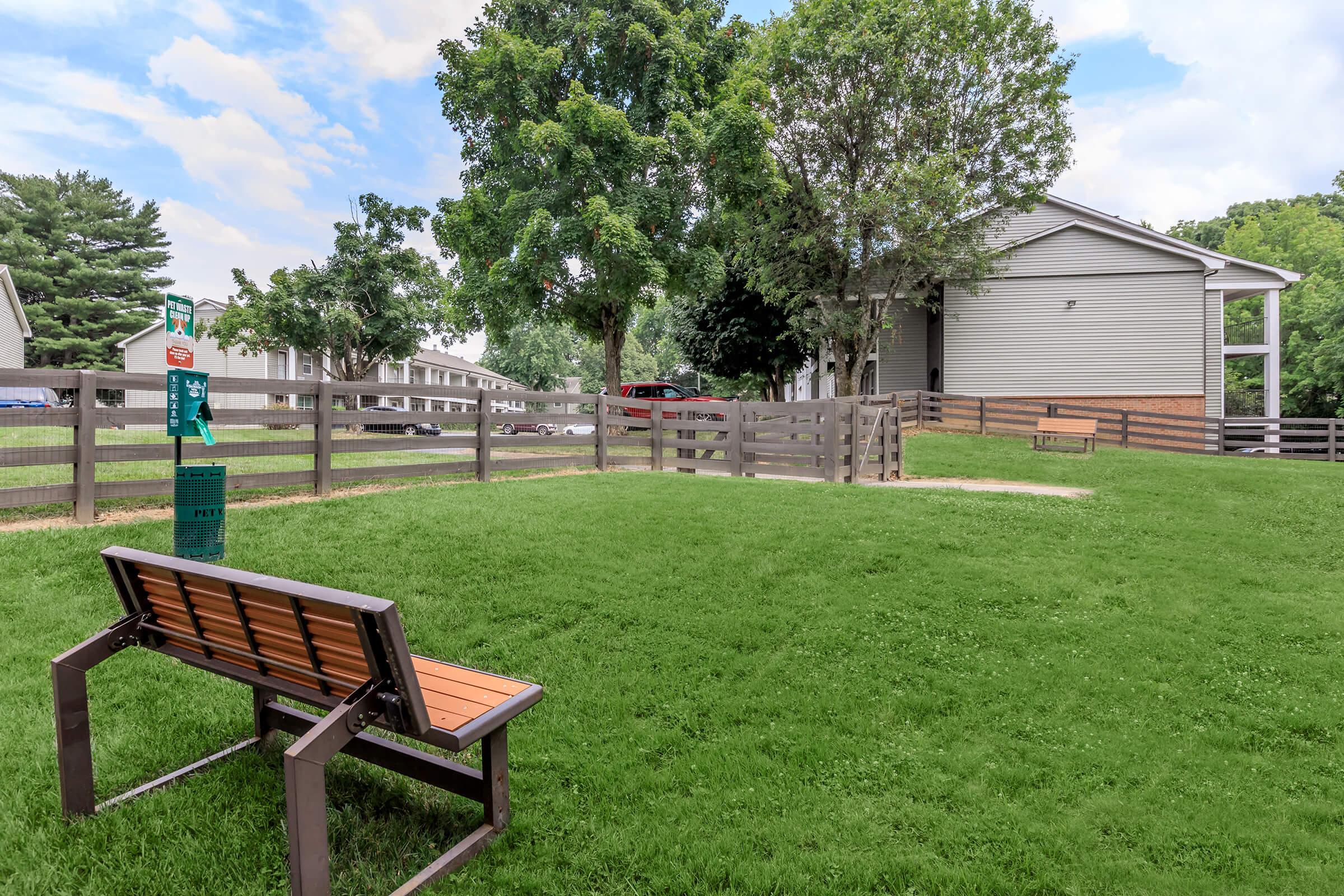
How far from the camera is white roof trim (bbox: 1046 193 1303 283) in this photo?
889 inches

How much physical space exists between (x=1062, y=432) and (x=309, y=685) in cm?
1822

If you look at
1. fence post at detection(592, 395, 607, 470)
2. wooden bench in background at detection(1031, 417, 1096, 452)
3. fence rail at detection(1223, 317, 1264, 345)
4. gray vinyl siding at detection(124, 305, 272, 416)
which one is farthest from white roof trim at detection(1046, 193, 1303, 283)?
gray vinyl siding at detection(124, 305, 272, 416)

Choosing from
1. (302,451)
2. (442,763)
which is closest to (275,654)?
(442,763)

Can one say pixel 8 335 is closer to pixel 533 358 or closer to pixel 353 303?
pixel 353 303

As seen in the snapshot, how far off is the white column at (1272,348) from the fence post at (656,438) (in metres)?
22.1

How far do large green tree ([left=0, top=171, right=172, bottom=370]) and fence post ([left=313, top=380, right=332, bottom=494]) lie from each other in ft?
128

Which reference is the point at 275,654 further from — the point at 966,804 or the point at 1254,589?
the point at 1254,589

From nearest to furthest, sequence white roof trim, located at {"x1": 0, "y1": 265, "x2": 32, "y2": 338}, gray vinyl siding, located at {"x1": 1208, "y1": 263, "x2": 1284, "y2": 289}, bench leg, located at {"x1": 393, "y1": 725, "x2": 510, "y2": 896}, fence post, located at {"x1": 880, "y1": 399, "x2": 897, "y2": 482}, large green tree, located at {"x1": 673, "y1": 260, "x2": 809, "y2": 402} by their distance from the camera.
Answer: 1. bench leg, located at {"x1": 393, "y1": 725, "x2": 510, "y2": 896}
2. fence post, located at {"x1": 880, "y1": 399, "x2": 897, "y2": 482}
3. gray vinyl siding, located at {"x1": 1208, "y1": 263, "x2": 1284, "y2": 289}
4. large green tree, located at {"x1": 673, "y1": 260, "x2": 809, "y2": 402}
5. white roof trim, located at {"x1": 0, "y1": 265, "x2": 32, "y2": 338}

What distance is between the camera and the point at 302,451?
8523 mm

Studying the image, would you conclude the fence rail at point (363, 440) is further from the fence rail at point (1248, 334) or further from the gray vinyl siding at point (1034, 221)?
the fence rail at point (1248, 334)

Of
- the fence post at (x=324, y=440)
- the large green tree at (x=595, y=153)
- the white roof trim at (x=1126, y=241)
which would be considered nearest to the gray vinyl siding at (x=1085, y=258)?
the white roof trim at (x=1126, y=241)

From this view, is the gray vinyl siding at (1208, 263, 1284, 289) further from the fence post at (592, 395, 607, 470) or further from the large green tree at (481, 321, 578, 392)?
the large green tree at (481, 321, 578, 392)

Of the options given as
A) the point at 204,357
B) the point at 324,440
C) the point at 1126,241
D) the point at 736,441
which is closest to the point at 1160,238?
the point at 1126,241

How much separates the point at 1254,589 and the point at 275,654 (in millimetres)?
7222
